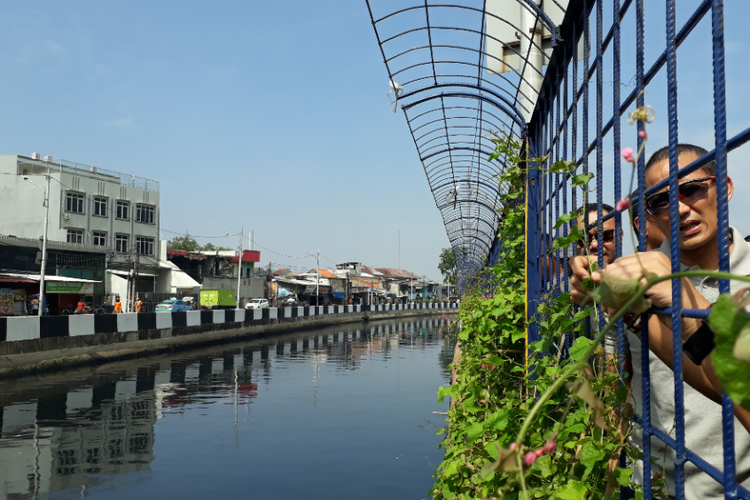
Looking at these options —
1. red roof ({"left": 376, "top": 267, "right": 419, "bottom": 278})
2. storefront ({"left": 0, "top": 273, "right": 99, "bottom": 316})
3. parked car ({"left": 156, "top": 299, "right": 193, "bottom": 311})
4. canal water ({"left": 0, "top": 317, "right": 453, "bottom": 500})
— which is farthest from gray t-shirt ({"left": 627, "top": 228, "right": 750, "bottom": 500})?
red roof ({"left": 376, "top": 267, "right": 419, "bottom": 278})

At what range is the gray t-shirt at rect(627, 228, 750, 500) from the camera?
1.31 m

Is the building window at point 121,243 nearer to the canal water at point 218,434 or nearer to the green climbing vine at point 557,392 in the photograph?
the canal water at point 218,434

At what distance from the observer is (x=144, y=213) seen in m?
41.3

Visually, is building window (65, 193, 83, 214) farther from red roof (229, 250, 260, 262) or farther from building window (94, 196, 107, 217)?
red roof (229, 250, 260, 262)

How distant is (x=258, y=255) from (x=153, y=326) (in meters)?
41.6

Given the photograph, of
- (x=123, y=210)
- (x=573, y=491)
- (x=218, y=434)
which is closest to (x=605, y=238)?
(x=573, y=491)

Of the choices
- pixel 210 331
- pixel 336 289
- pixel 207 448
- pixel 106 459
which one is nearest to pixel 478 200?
pixel 207 448

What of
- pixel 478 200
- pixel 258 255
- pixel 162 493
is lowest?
pixel 162 493

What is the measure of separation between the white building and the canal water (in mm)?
24989

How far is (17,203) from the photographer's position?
118 feet

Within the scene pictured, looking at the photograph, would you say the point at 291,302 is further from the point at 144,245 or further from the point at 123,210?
the point at 123,210

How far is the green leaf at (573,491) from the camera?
Result: 1.54 metres

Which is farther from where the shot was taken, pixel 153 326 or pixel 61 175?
pixel 61 175

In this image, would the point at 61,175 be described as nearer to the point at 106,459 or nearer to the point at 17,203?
the point at 17,203
